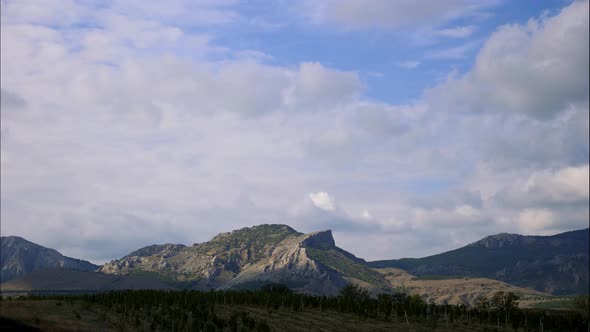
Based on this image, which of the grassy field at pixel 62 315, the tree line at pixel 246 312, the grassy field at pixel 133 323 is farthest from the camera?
the tree line at pixel 246 312

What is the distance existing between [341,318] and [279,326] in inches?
772

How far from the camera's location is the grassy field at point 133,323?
69500 millimetres

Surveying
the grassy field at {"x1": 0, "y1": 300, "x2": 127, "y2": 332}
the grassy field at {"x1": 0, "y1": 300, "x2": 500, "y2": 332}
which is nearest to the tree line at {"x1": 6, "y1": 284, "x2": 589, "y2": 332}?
the grassy field at {"x1": 0, "y1": 300, "x2": 500, "y2": 332}

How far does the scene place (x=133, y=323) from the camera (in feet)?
281

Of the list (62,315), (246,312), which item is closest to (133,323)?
(62,315)

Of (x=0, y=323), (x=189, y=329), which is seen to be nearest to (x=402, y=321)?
(x=189, y=329)

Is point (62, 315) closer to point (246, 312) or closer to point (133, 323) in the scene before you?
point (133, 323)

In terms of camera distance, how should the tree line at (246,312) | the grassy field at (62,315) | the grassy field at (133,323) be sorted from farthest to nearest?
the tree line at (246,312), the grassy field at (133,323), the grassy field at (62,315)

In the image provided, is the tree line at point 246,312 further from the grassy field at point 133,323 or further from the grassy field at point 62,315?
the grassy field at point 62,315

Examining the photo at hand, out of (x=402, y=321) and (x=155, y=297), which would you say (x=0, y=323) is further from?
(x=402, y=321)

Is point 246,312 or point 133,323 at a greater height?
point 246,312

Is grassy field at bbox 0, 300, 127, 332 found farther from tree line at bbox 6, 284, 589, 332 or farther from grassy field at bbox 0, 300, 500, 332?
tree line at bbox 6, 284, 589, 332

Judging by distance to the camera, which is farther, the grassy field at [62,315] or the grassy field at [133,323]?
the grassy field at [133,323]

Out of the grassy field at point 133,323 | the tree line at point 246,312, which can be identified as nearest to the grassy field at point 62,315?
the grassy field at point 133,323
